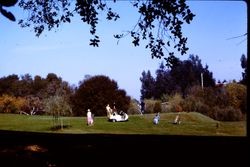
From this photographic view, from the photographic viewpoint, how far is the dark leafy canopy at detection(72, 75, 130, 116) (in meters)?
78.0

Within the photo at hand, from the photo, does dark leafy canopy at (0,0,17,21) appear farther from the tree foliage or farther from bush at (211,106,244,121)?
the tree foliage

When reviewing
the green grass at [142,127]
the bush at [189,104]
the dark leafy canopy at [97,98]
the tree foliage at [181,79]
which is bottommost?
the green grass at [142,127]

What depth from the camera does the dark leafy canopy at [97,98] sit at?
78.0 meters

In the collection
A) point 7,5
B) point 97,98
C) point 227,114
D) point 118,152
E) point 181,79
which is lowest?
point 118,152

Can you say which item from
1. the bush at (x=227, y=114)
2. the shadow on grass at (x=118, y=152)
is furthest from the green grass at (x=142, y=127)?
the shadow on grass at (x=118, y=152)

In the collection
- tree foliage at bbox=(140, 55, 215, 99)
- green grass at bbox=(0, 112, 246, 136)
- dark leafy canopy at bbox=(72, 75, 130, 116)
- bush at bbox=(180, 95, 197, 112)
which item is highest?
tree foliage at bbox=(140, 55, 215, 99)

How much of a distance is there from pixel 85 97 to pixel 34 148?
228ft

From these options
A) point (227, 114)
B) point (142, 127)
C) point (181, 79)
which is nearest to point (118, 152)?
point (142, 127)

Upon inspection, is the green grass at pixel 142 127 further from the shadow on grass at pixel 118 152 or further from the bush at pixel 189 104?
the shadow on grass at pixel 118 152

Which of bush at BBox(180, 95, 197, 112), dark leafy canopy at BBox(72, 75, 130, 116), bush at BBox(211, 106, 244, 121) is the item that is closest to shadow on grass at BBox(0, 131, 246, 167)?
bush at BBox(211, 106, 244, 121)

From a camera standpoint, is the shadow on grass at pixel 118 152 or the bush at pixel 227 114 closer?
the shadow on grass at pixel 118 152

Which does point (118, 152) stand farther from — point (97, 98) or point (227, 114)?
point (97, 98)

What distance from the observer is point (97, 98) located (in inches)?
3073

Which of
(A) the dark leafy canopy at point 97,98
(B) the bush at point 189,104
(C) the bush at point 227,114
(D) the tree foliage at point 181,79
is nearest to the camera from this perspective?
(C) the bush at point 227,114
